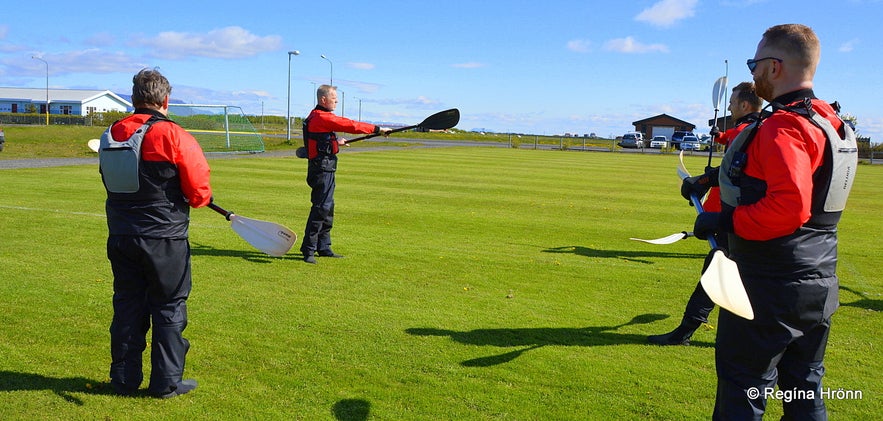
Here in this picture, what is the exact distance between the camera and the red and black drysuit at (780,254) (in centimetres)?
321

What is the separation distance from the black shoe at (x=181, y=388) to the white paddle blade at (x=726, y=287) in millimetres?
3662

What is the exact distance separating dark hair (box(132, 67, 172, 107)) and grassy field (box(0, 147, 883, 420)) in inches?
83.4

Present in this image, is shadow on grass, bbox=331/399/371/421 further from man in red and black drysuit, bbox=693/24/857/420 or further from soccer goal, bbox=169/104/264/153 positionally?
soccer goal, bbox=169/104/264/153

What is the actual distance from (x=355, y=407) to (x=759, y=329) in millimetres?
2716

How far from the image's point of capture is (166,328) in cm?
478

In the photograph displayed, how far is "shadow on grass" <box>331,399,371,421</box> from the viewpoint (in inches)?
182

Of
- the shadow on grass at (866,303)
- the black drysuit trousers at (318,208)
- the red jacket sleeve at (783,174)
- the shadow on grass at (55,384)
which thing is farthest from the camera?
the black drysuit trousers at (318,208)

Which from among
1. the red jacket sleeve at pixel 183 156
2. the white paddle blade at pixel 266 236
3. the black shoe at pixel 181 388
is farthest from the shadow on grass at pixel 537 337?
the red jacket sleeve at pixel 183 156

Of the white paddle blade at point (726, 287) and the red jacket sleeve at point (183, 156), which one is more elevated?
the red jacket sleeve at point (183, 156)

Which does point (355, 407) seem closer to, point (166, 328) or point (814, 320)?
point (166, 328)

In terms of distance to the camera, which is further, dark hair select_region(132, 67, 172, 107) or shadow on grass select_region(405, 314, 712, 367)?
shadow on grass select_region(405, 314, 712, 367)

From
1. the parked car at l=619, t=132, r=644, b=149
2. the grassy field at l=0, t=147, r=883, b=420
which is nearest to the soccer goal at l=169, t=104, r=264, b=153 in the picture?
the grassy field at l=0, t=147, r=883, b=420

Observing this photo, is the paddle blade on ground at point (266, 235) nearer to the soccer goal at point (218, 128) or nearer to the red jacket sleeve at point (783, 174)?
the red jacket sleeve at point (783, 174)

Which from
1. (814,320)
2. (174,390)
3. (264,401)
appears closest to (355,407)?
(264,401)
